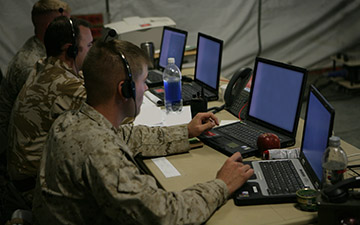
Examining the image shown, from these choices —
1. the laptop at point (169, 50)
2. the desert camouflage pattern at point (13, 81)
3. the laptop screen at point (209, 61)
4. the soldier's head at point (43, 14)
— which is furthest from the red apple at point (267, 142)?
the soldier's head at point (43, 14)

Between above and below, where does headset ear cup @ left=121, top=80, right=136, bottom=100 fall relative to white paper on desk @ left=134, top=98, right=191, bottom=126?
above

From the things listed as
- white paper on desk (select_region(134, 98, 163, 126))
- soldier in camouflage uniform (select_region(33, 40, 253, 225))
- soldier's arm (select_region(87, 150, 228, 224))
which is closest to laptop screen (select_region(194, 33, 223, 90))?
white paper on desk (select_region(134, 98, 163, 126))

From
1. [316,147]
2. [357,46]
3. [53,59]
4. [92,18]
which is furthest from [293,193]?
[357,46]

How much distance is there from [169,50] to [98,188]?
235 cm

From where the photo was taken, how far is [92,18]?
14.3 ft

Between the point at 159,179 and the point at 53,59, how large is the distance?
95 cm

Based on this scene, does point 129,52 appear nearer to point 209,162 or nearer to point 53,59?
point 209,162

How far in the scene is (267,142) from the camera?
5.78 ft

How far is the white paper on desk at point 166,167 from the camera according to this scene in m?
1.67

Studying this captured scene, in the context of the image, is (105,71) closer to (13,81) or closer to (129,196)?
(129,196)

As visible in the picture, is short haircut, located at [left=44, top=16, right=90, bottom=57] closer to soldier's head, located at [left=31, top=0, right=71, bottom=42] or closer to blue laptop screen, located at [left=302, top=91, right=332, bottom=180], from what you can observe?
soldier's head, located at [left=31, top=0, right=71, bottom=42]

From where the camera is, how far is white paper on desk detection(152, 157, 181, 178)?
1674 mm

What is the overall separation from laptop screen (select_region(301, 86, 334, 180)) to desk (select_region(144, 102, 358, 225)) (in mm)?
179

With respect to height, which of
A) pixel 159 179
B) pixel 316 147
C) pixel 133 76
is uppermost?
pixel 133 76
